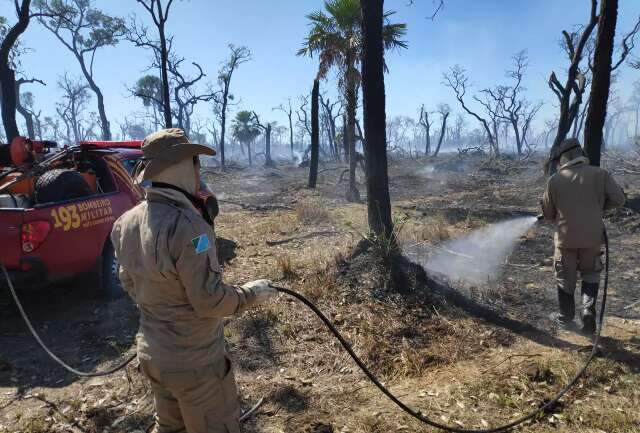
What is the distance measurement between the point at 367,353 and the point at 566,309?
2.22 metres

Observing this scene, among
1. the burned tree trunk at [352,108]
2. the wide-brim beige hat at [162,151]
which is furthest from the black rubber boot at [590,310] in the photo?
the burned tree trunk at [352,108]

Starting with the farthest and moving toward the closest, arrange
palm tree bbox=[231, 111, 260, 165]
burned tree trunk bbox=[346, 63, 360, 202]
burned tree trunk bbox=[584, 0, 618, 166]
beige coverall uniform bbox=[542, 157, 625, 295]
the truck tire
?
palm tree bbox=[231, 111, 260, 165], burned tree trunk bbox=[346, 63, 360, 202], burned tree trunk bbox=[584, 0, 618, 166], the truck tire, beige coverall uniform bbox=[542, 157, 625, 295]

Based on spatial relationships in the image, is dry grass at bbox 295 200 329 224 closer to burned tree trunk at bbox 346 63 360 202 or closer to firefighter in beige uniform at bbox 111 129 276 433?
burned tree trunk at bbox 346 63 360 202

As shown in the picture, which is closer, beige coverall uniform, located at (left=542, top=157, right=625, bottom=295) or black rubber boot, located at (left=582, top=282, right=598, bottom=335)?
beige coverall uniform, located at (left=542, top=157, right=625, bottom=295)

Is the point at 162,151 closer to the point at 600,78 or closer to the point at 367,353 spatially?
the point at 367,353

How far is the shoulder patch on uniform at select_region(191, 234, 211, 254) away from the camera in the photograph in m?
1.81

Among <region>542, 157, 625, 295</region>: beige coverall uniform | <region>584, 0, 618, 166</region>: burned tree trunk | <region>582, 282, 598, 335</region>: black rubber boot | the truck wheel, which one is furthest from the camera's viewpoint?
<region>584, 0, 618, 166</region>: burned tree trunk

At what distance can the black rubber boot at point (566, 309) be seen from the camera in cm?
431

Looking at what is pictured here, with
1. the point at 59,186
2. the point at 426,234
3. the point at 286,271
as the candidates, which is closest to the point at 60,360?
the point at 59,186

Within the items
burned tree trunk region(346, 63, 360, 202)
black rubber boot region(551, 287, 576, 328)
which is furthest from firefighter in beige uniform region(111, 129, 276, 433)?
burned tree trunk region(346, 63, 360, 202)

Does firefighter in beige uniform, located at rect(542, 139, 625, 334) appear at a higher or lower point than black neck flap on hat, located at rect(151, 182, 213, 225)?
lower

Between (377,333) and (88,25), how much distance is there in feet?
111

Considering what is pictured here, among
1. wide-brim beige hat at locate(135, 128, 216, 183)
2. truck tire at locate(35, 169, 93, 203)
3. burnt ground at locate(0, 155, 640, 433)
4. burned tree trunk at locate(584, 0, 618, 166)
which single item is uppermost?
burned tree trunk at locate(584, 0, 618, 166)

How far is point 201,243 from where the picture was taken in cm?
183
